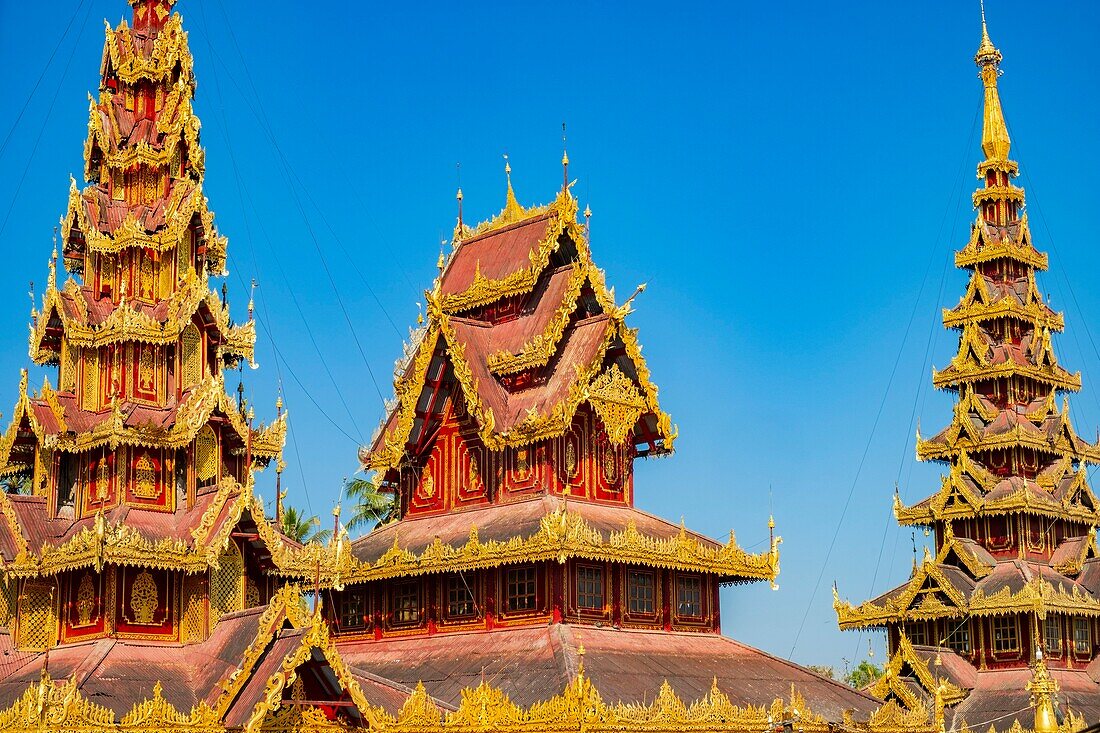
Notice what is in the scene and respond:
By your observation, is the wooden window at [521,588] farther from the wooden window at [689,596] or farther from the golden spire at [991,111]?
the golden spire at [991,111]

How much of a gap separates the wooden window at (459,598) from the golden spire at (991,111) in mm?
31185

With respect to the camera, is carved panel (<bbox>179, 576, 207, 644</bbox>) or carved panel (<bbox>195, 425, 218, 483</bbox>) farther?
carved panel (<bbox>195, 425, 218, 483</bbox>)

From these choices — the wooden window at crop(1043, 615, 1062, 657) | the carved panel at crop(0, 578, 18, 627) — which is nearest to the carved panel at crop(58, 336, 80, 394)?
the carved panel at crop(0, 578, 18, 627)

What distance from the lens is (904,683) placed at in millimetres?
52844

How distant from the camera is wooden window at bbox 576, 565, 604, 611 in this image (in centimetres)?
3944

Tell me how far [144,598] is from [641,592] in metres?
11.9

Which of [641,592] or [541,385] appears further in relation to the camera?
[541,385]

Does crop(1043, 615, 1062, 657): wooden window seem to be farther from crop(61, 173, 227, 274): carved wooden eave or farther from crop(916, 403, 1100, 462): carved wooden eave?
crop(61, 173, 227, 274): carved wooden eave

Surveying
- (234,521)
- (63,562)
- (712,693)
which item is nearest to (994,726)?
(712,693)

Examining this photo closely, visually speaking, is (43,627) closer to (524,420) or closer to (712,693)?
(524,420)

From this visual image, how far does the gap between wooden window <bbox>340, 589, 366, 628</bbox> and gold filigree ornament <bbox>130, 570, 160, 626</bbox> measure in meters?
7.61

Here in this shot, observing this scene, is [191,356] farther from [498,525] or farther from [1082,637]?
[1082,637]

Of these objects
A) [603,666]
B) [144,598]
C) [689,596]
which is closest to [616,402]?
[689,596]

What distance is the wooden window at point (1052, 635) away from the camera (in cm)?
5462
